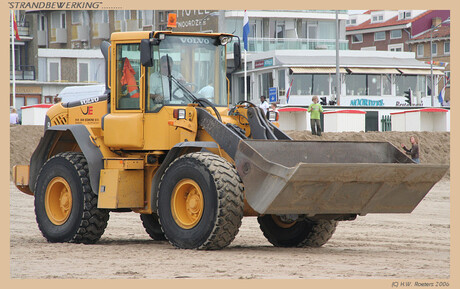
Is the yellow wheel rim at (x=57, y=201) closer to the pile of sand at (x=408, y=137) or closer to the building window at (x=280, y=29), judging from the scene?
the pile of sand at (x=408, y=137)

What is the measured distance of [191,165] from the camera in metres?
12.0

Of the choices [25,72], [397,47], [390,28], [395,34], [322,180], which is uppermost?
[390,28]

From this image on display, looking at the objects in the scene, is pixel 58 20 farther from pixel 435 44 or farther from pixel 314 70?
pixel 435 44

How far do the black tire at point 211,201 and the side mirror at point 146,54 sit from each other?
1.46 meters

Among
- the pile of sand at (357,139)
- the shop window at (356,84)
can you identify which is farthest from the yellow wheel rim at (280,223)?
the shop window at (356,84)

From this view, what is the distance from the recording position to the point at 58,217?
46.4ft

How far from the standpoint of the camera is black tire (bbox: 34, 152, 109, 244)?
44.3ft

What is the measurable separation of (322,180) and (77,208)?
4.24 metres

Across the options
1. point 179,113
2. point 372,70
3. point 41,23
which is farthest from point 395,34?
point 179,113

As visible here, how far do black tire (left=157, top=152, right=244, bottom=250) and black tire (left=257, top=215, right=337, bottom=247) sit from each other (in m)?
1.99

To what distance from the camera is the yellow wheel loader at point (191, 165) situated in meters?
A: 11.5

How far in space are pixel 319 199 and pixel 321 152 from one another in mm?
1229

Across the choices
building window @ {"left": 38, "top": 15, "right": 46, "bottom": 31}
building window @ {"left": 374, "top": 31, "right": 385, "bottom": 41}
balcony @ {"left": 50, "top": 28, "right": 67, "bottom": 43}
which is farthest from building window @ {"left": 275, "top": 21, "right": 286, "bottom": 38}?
building window @ {"left": 374, "top": 31, "right": 385, "bottom": 41}

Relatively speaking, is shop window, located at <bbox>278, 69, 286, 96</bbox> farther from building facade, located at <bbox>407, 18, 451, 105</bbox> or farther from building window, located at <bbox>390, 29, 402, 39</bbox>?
building window, located at <bbox>390, 29, 402, 39</bbox>
